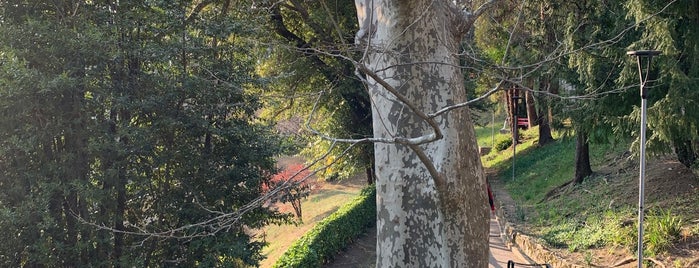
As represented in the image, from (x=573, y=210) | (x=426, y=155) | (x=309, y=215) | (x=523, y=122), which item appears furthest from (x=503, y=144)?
(x=426, y=155)

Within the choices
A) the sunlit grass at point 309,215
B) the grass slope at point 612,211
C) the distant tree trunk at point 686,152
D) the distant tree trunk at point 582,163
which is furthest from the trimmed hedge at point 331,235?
the distant tree trunk at point 686,152

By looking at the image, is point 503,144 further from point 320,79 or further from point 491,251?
point 491,251

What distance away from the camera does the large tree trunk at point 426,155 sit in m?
3.86

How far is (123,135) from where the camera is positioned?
8484mm

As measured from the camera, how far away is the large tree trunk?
12.7ft

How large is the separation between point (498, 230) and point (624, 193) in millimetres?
3008

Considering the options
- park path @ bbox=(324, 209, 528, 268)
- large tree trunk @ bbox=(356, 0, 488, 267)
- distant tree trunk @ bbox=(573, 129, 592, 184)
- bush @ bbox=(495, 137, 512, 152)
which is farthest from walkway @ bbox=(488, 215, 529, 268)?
bush @ bbox=(495, 137, 512, 152)

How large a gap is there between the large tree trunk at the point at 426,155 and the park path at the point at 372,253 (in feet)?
21.2

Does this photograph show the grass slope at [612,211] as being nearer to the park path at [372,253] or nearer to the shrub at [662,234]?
the shrub at [662,234]

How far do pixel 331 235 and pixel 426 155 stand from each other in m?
10.0

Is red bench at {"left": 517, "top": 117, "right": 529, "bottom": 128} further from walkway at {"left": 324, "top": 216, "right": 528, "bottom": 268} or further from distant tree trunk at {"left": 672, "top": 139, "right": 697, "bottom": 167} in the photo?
distant tree trunk at {"left": 672, "top": 139, "right": 697, "bottom": 167}

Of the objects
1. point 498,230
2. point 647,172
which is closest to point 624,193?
point 647,172

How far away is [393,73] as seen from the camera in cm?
399

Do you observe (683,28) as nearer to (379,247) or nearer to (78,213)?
(379,247)
